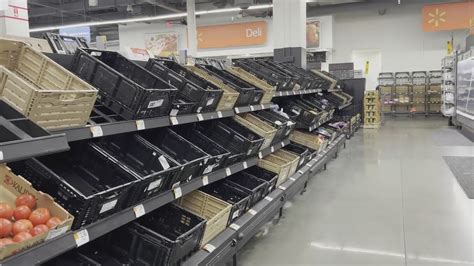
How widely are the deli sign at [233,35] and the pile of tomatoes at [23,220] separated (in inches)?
613

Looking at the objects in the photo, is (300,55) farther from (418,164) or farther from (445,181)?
(445,181)

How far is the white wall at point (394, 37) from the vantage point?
16328mm

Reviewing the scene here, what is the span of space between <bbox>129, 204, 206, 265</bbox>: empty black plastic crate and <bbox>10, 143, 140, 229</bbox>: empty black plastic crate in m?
0.27

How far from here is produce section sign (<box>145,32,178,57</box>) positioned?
17.9 m

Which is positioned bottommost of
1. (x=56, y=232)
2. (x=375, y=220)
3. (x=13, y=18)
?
(x=375, y=220)

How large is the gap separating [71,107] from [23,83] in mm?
224

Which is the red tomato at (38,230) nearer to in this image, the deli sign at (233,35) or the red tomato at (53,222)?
the red tomato at (53,222)

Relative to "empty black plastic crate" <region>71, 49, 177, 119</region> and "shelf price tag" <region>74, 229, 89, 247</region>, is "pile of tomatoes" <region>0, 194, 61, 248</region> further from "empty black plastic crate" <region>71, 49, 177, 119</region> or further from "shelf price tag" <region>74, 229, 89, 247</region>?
"empty black plastic crate" <region>71, 49, 177, 119</region>

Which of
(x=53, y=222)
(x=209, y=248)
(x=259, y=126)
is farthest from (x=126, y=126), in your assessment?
(x=259, y=126)

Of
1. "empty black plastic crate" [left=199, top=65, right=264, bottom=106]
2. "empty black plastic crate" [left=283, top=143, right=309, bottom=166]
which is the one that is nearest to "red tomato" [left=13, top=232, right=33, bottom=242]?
"empty black plastic crate" [left=199, top=65, right=264, bottom=106]

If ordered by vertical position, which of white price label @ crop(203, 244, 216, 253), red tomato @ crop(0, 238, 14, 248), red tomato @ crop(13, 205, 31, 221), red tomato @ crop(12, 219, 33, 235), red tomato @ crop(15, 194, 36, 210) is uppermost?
red tomato @ crop(15, 194, 36, 210)

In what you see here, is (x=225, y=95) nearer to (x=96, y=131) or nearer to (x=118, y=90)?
(x=118, y=90)

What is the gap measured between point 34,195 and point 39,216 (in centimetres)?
13

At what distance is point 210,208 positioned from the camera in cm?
301
